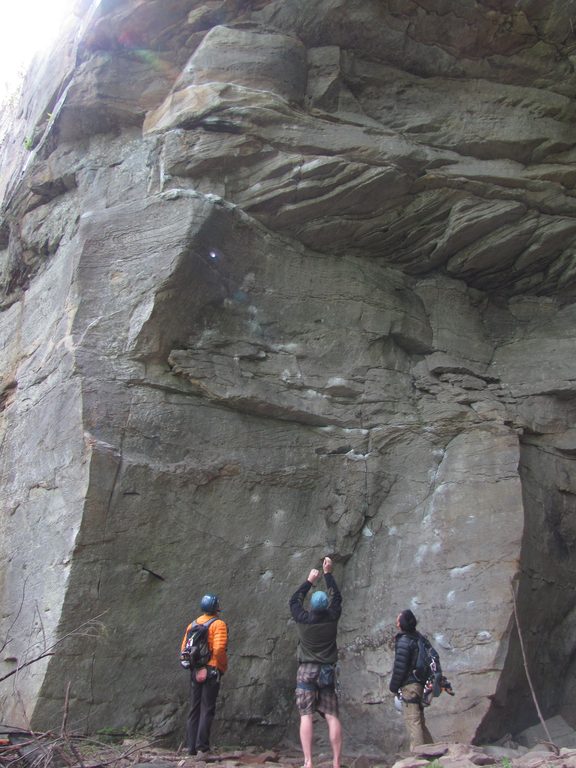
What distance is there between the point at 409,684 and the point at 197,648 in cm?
199

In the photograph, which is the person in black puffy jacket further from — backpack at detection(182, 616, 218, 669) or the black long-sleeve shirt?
backpack at detection(182, 616, 218, 669)

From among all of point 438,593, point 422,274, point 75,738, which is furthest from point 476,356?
point 75,738

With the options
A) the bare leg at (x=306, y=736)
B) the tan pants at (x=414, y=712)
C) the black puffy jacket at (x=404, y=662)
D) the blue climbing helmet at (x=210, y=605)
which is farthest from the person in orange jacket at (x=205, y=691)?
the tan pants at (x=414, y=712)

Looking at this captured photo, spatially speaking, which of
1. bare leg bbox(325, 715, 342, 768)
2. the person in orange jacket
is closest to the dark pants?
the person in orange jacket

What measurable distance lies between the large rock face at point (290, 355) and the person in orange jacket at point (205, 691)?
3.06ft

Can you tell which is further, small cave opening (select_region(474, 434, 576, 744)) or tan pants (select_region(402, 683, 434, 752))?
small cave opening (select_region(474, 434, 576, 744))

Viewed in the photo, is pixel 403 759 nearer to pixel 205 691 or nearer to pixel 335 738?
pixel 335 738

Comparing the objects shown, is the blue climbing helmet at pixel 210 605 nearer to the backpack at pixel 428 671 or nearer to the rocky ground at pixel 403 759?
the rocky ground at pixel 403 759

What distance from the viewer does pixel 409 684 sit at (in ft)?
23.7

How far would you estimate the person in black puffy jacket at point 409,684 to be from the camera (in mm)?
7164

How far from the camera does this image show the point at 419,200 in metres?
10.5

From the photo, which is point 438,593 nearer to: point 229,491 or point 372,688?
point 372,688

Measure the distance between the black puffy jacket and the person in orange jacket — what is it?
63.0 inches

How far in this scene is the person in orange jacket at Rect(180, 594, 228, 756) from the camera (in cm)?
718
